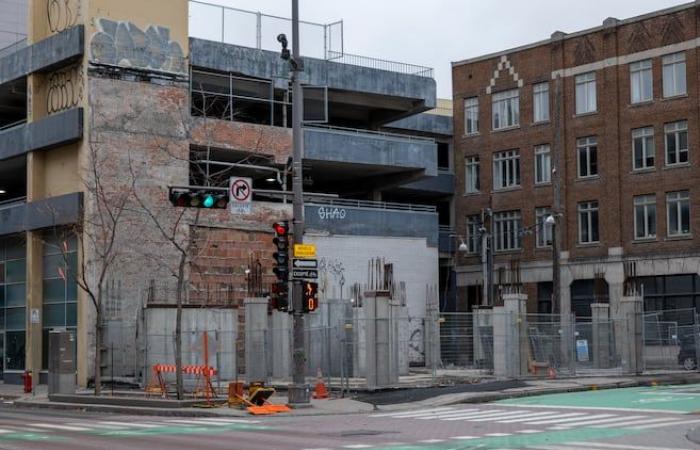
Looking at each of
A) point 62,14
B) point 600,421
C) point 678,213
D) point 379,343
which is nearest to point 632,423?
point 600,421

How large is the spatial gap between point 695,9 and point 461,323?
70.0ft

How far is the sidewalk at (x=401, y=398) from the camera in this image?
27.8 meters

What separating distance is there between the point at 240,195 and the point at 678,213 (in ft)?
105

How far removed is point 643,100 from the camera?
Result: 54.6 metres

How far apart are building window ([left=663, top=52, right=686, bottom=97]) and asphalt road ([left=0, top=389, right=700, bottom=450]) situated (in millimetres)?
27703

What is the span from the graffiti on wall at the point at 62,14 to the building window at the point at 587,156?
2771 cm

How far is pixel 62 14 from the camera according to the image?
4541cm

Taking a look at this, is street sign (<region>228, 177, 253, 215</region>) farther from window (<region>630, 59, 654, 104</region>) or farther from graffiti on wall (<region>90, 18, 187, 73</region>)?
window (<region>630, 59, 654, 104</region>)

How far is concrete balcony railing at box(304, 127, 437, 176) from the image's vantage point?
2007 inches

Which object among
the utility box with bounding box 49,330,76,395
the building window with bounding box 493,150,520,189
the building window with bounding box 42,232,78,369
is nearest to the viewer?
the utility box with bounding box 49,330,76,395

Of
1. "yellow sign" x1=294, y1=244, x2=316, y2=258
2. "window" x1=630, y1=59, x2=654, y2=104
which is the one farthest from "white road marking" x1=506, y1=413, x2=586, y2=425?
"window" x1=630, y1=59, x2=654, y2=104

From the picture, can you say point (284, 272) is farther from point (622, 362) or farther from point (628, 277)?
point (628, 277)

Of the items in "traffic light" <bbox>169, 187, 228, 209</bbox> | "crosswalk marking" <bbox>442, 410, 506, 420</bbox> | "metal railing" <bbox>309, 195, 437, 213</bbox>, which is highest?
"metal railing" <bbox>309, 195, 437, 213</bbox>

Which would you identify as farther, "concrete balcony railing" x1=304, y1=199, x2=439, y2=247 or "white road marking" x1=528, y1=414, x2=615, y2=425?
"concrete balcony railing" x1=304, y1=199, x2=439, y2=247
